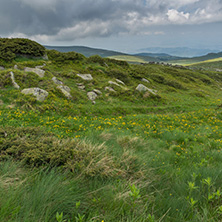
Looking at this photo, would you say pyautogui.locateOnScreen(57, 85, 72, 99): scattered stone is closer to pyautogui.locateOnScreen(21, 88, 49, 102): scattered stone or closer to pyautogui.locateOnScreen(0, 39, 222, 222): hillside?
pyautogui.locateOnScreen(21, 88, 49, 102): scattered stone

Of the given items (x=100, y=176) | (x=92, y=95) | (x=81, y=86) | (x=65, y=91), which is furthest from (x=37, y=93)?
(x=100, y=176)

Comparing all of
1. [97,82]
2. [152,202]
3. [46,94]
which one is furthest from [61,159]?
[97,82]

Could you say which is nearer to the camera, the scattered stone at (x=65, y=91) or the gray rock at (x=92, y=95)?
the scattered stone at (x=65, y=91)

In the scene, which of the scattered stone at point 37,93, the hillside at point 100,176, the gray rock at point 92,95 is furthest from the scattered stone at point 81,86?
the hillside at point 100,176

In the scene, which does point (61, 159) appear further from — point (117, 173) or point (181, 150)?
point (181, 150)

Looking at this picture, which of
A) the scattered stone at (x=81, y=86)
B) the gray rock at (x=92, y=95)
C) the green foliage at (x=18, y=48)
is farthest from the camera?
the green foliage at (x=18, y=48)

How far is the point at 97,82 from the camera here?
2127 centimetres

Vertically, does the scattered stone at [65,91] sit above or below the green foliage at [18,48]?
below

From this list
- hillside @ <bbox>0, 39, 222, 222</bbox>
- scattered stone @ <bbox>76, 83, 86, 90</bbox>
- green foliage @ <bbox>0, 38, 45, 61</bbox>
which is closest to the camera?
hillside @ <bbox>0, 39, 222, 222</bbox>

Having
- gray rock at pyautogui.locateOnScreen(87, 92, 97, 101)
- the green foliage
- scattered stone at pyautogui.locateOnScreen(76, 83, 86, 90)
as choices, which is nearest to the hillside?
gray rock at pyautogui.locateOnScreen(87, 92, 97, 101)

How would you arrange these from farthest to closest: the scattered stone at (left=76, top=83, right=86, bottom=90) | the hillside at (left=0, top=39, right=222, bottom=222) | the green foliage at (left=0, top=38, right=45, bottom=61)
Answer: the green foliage at (left=0, top=38, right=45, bottom=61) < the scattered stone at (left=76, top=83, right=86, bottom=90) < the hillside at (left=0, top=39, right=222, bottom=222)

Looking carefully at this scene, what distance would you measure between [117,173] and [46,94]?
1222 centimetres

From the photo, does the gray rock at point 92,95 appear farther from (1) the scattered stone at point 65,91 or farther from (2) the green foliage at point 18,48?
(2) the green foliage at point 18,48

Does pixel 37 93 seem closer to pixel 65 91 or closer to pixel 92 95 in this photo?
pixel 65 91
